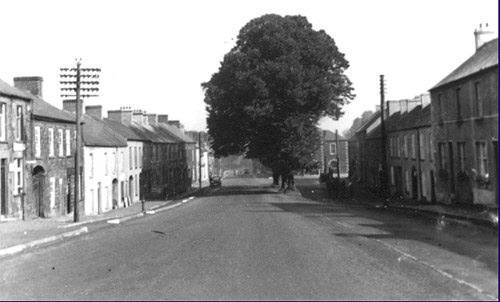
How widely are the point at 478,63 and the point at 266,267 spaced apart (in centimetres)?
532

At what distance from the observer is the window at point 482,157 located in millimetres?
7778

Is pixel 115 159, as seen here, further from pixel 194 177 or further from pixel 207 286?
pixel 194 177

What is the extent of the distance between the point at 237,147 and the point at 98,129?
496 inches

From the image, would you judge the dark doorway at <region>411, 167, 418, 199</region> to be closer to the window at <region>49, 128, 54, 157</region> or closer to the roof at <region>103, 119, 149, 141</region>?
the window at <region>49, 128, 54, 157</region>

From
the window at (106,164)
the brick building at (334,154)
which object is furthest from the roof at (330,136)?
the window at (106,164)

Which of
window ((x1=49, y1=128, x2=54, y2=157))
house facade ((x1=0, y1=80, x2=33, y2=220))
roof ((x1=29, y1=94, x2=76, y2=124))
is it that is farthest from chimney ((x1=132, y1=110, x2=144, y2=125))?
house facade ((x1=0, y1=80, x2=33, y2=220))

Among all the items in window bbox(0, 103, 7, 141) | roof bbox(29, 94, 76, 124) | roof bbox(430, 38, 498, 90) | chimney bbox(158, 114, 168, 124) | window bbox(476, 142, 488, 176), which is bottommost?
window bbox(476, 142, 488, 176)

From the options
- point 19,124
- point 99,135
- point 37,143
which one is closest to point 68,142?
point 37,143

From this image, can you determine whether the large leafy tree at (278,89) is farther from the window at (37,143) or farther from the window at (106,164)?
the window at (37,143)

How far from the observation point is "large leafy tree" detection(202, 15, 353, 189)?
3803 centimetres

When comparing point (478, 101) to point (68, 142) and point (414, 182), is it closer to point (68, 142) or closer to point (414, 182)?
point (414, 182)

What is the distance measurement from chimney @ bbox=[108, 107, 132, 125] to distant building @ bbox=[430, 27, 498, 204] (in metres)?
48.1

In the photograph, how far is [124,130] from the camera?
50875 mm

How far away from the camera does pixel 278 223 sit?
17.9 meters
